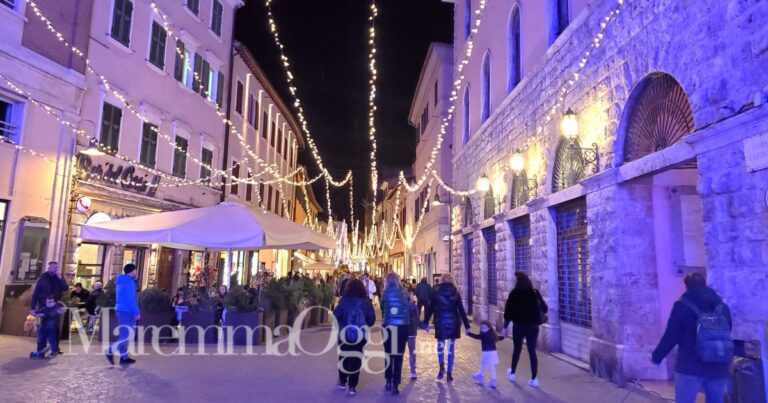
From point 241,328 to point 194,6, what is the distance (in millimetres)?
13255

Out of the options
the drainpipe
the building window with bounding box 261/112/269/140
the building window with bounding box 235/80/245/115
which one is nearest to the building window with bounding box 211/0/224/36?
the drainpipe

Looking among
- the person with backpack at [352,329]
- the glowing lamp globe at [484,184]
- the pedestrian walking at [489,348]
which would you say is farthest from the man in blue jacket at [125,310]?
the glowing lamp globe at [484,184]

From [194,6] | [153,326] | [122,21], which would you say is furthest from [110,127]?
[194,6]

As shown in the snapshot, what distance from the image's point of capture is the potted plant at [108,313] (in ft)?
35.5

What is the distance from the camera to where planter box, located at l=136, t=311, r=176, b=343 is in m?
10.9

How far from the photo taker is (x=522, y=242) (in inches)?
515

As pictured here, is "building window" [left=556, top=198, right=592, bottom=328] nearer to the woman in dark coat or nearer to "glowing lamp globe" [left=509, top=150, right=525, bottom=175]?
"glowing lamp globe" [left=509, top=150, right=525, bottom=175]

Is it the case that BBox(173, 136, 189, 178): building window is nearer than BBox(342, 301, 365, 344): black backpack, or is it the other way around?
BBox(342, 301, 365, 344): black backpack

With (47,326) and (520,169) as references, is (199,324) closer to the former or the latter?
(47,326)

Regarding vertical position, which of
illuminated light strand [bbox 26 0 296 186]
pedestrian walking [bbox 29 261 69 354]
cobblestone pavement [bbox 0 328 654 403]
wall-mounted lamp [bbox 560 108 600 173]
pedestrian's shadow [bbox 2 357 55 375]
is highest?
illuminated light strand [bbox 26 0 296 186]

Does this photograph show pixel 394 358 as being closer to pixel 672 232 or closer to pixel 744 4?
pixel 672 232

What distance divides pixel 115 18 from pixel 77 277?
7.18 meters

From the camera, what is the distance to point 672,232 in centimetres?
834

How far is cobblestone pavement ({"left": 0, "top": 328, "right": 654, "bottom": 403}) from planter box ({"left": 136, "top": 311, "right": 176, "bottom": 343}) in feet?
4.47
